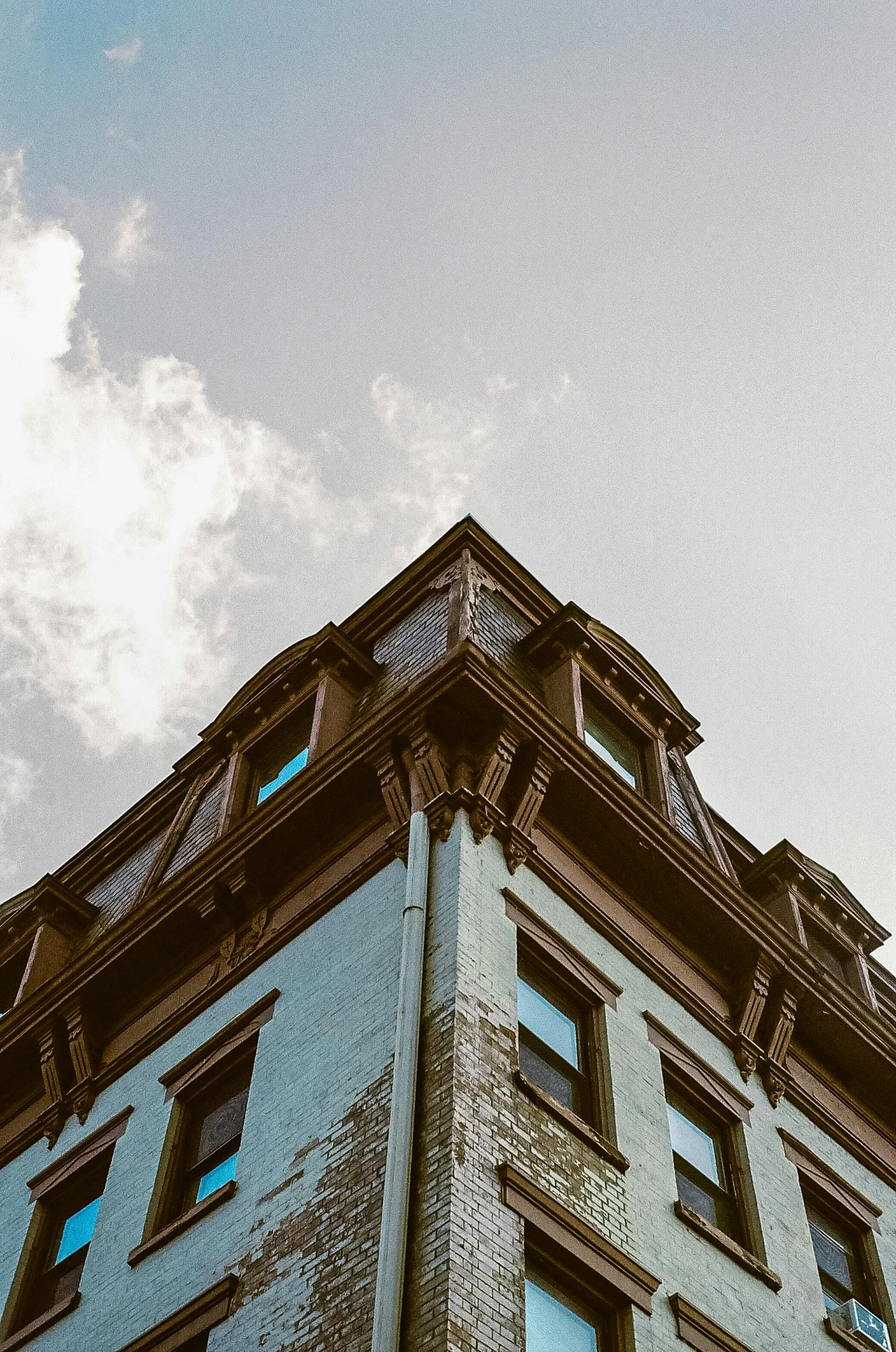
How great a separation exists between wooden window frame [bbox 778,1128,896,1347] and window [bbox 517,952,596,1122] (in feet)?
12.1

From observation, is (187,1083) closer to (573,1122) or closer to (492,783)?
(492,783)

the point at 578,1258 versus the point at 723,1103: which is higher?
the point at 723,1103

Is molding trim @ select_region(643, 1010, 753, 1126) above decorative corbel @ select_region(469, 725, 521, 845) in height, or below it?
below

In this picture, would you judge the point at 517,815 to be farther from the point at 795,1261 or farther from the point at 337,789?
the point at 795,1261

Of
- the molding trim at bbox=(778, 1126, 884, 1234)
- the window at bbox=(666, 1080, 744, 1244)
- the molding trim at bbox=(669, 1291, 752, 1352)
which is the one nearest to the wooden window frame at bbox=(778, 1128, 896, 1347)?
the molding trim at bbox=(778, 1126, 884, 1234)

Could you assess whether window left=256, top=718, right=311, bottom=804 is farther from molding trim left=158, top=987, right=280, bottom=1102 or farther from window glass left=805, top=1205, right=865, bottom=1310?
window glass left=805, top=1205, right=865, bottom=1310

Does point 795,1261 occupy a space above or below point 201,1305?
above

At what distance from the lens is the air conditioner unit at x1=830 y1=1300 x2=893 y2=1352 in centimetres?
1684

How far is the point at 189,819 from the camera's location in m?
23.8

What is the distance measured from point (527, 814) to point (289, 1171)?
16.5 ft

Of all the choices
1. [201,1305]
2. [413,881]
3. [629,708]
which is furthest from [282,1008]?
[629,708]

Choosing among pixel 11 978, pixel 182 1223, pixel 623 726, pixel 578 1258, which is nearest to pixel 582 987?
Answer: pixel 578 1258

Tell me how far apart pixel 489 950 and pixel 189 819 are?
938 centimetres

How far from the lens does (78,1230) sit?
58.5ft
